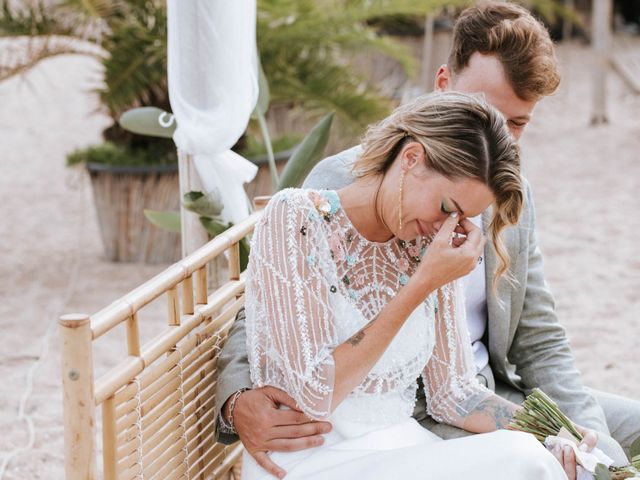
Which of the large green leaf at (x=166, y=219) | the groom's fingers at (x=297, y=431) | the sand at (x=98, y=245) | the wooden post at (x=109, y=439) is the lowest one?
the sand at (x=98, y=245)

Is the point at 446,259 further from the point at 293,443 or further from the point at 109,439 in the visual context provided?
the point at 109,439

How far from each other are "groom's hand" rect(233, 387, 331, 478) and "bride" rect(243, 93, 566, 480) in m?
0.02

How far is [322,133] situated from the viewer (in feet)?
10.3

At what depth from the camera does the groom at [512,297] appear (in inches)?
85.4

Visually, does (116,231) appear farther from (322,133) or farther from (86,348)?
(86,348)

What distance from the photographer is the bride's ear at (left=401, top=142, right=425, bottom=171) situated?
1.83 meters

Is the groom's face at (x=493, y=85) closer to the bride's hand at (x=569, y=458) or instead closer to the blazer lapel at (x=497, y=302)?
the blazer lapel at (x=497, y=302)

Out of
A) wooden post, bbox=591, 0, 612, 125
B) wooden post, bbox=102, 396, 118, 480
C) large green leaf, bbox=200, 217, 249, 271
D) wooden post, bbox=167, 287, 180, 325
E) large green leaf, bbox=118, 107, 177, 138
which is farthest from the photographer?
wooden post, bbox=591, 0, 612, 125

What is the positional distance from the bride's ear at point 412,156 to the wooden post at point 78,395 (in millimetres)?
660

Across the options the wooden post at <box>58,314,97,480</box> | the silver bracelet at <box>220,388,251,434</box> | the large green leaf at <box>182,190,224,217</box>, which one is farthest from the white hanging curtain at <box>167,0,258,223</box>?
the wooden post at <box>58,314,97,480</box>

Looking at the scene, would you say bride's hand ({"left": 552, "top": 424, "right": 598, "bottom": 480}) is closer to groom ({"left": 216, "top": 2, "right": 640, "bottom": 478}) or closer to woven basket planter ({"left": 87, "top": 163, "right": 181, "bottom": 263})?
groom ({"left": 216, "top": 2, "right": 640, "bottom": 478})

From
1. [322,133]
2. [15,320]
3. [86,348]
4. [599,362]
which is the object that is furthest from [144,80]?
[86,348]

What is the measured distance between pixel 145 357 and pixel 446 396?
0.69 metres

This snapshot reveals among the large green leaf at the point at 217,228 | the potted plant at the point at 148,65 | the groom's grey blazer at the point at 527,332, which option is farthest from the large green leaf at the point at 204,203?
the potted plant at the point at 148,65
